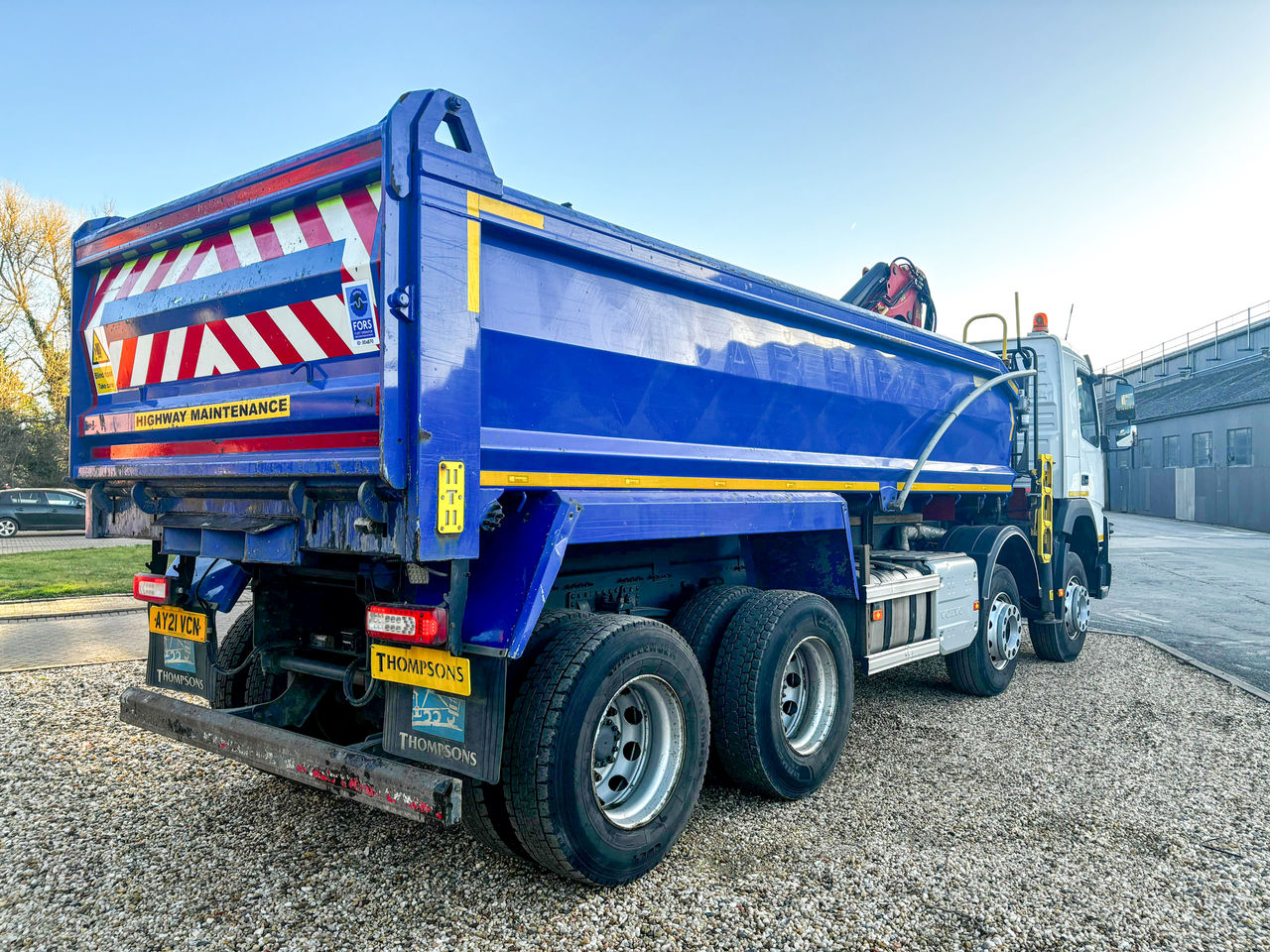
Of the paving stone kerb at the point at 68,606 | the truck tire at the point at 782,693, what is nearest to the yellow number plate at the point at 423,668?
the truck tire at the point at 782,693

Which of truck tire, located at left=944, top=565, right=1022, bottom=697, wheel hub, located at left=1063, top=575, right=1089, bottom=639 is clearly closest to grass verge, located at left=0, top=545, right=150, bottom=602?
truck tire, located at left=944, top=565, right=1022, bottom=697

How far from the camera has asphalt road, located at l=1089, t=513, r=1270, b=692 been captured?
8.20 meters

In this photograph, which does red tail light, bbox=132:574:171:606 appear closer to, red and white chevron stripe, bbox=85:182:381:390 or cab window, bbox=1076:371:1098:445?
red and white chevron stripe, bbox=85:182:381:390

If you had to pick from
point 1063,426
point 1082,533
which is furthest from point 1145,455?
point 1063,426

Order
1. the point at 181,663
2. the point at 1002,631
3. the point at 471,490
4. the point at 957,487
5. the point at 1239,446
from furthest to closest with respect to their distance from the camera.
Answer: the point at 1239,446 → the point at 1002,631 → the point at 957,487 → the point at 181,663 → the point at 471,490

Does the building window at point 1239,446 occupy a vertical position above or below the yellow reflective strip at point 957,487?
above

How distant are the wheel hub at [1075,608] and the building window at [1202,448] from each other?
3606 cm

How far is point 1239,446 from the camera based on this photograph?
34625mm

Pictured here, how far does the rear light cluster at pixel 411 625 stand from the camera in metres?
2.92

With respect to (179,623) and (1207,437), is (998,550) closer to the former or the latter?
(179,623)

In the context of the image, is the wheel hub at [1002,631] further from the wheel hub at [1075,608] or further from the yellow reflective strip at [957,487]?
the wheel hub at [1075,608]

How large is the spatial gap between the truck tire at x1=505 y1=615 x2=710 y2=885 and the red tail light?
2036 millimetres

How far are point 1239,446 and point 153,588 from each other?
41.3 meters

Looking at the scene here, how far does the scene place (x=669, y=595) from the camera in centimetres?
441
